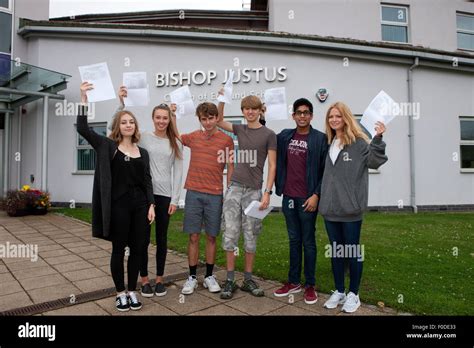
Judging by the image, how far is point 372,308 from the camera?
11.0 ft

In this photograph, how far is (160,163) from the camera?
3.63 meters

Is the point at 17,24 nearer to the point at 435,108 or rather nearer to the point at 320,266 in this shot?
the point at 320,266

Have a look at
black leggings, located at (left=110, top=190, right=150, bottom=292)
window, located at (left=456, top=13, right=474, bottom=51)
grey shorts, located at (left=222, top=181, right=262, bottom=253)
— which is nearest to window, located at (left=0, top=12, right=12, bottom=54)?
black leggings, located at (left=110, top=190, right=150, bottom=292)

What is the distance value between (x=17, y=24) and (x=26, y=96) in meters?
2.77

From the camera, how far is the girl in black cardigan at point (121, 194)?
10.4ft

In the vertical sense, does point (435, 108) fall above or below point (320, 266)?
above

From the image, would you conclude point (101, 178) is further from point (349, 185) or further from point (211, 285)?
point (349, 185)

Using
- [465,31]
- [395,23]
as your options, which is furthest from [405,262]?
[465,31]

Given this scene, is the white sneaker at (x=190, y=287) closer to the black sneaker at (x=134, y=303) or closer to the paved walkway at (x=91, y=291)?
the paved walkway at (x=91, y=291)
